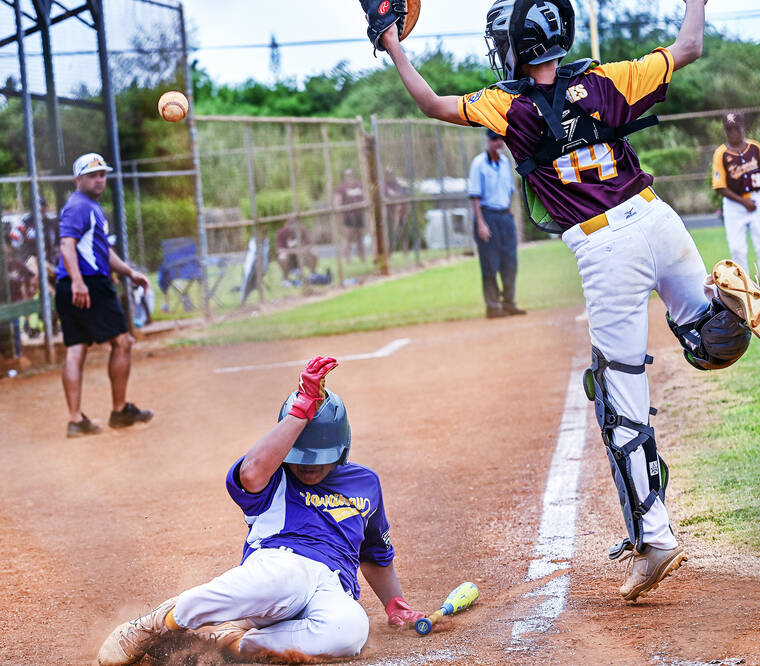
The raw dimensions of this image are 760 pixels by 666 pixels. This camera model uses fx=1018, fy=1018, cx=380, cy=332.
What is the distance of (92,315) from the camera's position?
27.5 feet

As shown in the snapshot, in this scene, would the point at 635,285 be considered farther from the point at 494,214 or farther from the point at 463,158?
the point at 463,158

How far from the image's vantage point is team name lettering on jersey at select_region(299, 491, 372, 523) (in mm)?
3777

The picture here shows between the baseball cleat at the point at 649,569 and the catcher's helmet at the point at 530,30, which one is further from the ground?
the catcher's helmet at the point at 530,30

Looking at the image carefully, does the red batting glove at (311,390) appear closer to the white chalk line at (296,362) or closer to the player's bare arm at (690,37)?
the player's bare arm at (690,37)

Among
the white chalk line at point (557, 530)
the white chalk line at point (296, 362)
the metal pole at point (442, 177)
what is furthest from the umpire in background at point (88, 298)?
the metal pole at point (442, 177)

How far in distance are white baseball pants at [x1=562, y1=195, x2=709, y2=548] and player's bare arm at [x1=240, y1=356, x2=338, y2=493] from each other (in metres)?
1.02

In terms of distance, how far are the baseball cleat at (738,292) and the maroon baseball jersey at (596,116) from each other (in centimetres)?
44

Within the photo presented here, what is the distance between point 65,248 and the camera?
8234 mm

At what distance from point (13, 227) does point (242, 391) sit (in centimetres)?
542

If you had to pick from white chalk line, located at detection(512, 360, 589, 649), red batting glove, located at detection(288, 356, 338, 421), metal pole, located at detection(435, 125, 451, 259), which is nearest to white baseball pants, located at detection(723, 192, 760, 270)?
white chalk line, located at detection(512, 360, 589, 649)

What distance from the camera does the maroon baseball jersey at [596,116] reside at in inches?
146

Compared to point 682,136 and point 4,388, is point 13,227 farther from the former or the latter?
point 682,136

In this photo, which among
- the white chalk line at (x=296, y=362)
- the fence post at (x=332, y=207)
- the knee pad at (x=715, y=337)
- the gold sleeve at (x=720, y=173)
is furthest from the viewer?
the fence post at (x=332, y=207)

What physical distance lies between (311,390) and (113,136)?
10.9 metres
